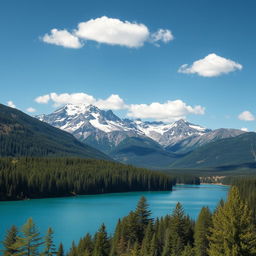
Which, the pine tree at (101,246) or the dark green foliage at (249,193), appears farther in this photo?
the dark green foliage at (249,193)

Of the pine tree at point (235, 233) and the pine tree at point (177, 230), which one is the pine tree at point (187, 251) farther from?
the pine tree at point (235, 233)

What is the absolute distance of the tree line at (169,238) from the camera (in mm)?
29016

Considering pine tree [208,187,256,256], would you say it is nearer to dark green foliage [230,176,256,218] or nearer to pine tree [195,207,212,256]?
pine tree [195,207,212,256]

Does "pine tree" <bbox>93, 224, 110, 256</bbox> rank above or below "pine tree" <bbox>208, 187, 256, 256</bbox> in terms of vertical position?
below

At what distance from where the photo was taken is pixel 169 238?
62125 mm

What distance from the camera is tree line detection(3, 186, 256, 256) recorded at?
95.2 ft

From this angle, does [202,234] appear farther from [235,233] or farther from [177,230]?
[235,233]

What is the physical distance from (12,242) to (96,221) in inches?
2348

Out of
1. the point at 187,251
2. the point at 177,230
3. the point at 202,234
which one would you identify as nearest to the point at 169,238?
the point at 177,230

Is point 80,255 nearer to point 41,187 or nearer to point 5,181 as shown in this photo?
point 5,181

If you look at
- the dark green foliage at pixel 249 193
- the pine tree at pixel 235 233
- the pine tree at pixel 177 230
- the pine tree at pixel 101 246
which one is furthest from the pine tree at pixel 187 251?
the dark green foliage at pixel 249 193

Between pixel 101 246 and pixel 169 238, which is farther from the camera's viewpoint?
pixel 169 238

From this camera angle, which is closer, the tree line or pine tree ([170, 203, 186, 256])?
the tree line

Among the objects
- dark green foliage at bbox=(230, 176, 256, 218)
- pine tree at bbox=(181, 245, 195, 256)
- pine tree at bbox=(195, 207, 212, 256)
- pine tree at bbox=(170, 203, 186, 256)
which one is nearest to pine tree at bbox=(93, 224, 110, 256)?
pine tree at bbox=(181, 245, 195, 256)
